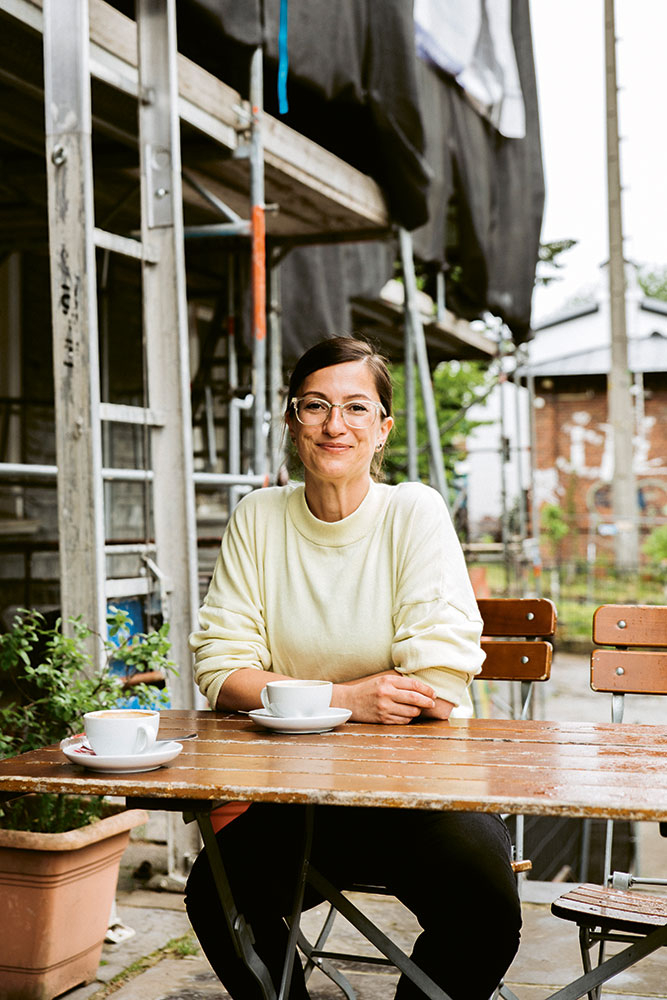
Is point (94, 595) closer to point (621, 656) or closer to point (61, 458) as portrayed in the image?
point (61, 458)

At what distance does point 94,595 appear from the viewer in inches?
136

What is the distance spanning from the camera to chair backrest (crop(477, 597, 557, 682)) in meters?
2.90

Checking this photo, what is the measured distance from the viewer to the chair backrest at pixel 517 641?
290cm

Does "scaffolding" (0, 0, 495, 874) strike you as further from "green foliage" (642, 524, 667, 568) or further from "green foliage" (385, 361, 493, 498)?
"green foliage" (642, 524, 667, 568)

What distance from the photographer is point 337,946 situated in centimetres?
333

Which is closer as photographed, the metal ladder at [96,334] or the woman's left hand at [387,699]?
the woman's left hand at [387,699]

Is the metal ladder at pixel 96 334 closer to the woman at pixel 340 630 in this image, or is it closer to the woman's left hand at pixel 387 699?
the woman at pixel 340 630

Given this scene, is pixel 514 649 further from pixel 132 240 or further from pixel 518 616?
pixel 132 240

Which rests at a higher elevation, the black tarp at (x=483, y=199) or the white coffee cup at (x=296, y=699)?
the black tarp at (x=483, y=199)

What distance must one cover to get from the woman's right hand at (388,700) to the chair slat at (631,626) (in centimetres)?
79

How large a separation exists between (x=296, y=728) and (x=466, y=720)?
409 millimetres

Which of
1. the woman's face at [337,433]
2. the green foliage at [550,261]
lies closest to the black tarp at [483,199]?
the woman's face at [337,433]

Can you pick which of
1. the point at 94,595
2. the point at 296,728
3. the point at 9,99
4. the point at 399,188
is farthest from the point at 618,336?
the point at 296,728

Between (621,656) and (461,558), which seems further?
(621,656)
